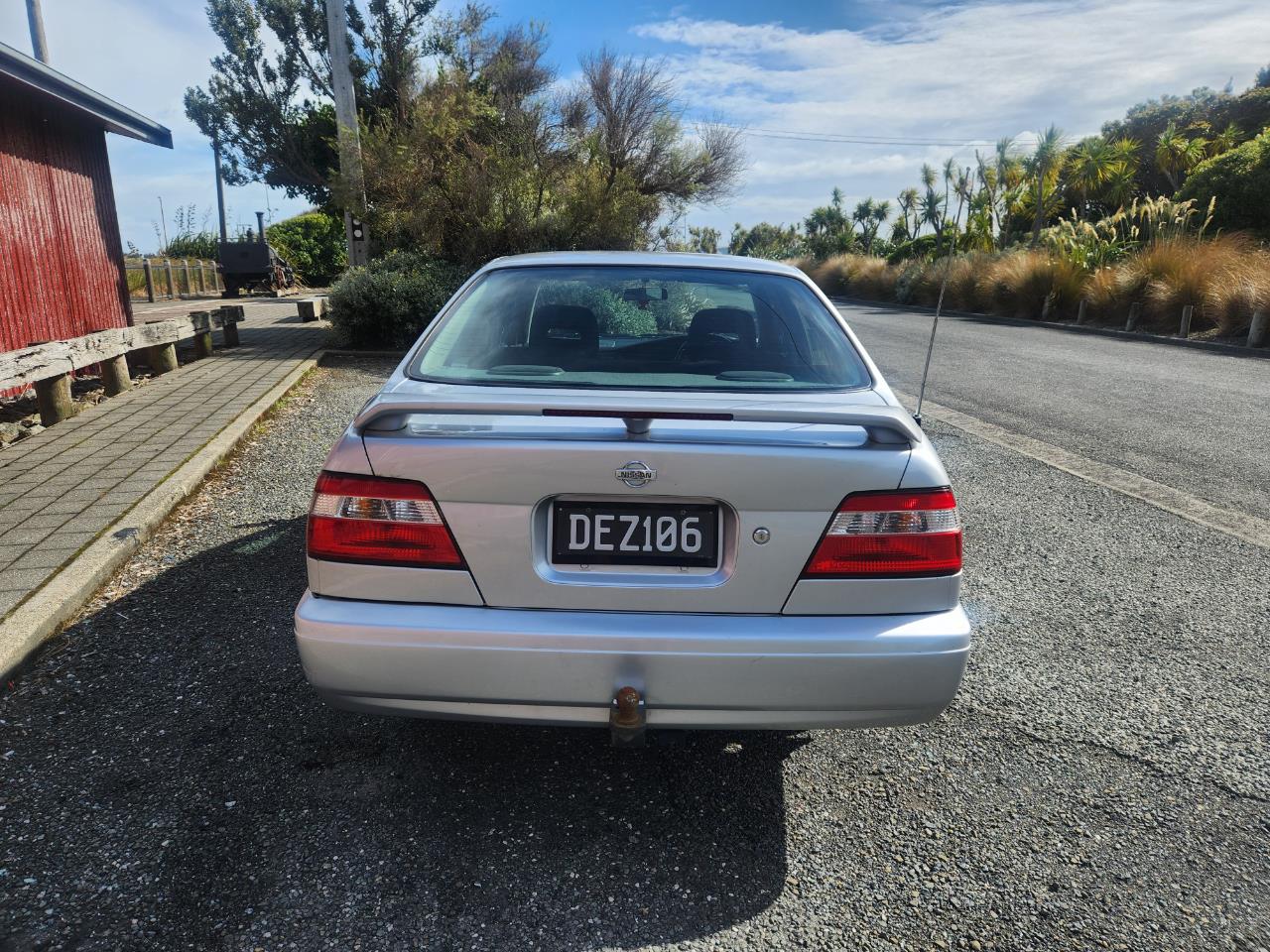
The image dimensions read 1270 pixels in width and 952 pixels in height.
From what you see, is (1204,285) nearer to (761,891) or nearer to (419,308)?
(419,308)

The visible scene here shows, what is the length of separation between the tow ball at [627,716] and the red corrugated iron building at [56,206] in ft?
27.5

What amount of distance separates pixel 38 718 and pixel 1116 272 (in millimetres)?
21030

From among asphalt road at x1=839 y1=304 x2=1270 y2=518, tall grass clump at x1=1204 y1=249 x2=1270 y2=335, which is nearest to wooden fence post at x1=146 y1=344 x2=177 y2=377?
asphalt road at x1=839 y1=304 x2=1270 y2=518

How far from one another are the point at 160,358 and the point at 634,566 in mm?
9256

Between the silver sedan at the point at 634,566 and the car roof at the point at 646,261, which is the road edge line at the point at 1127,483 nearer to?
the car roof at the point at 646,261

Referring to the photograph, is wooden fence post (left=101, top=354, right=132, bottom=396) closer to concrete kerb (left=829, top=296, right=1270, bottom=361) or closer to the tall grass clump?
concrete kerb (left=829, top=296, right=1270, bottom=361)

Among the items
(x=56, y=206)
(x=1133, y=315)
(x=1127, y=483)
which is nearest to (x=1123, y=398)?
(x=1127, y=483)

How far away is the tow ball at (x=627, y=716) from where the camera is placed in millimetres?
2057

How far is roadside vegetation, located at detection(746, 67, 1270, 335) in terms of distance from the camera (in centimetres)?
1672

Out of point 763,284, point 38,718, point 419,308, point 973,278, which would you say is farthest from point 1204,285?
point 38,718

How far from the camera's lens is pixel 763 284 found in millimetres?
3182

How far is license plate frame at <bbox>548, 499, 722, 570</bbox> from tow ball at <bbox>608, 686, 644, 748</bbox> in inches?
12.1

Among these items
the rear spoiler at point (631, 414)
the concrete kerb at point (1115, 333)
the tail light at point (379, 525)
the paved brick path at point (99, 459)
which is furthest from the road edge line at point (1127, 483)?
the concrete kerb at point (1115, 333)

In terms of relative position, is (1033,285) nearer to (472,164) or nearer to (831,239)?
(472,164)
